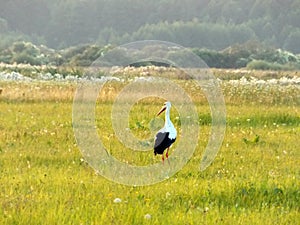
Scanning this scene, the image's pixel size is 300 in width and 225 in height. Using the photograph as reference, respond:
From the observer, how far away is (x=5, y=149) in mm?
10836

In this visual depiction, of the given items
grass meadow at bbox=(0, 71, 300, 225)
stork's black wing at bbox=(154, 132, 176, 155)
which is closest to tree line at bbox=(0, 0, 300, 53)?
grass meadow at bbox=(0, 71, 300, 225)

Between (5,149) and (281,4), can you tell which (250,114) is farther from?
(281,4)

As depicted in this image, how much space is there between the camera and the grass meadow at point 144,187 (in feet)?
23.0

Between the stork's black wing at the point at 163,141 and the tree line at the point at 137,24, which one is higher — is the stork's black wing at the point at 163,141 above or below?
below

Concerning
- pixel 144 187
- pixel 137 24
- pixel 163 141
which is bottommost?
pixel 144 187

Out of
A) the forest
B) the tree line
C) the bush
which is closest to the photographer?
the bush

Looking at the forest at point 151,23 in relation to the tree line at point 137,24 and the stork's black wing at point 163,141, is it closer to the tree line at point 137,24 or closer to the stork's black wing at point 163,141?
the tree line at point 137,24

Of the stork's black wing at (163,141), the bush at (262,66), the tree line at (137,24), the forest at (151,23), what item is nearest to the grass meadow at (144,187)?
the stork's black wing at (163,141)

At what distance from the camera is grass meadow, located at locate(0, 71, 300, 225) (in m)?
7.01

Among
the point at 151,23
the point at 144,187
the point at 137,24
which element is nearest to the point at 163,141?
the point at 144,187

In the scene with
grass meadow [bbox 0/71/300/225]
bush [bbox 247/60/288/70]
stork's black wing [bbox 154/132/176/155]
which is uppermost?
bush [bbox 247/60/288/70]

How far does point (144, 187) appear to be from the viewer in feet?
27.4

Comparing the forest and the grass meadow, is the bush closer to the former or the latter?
the forest

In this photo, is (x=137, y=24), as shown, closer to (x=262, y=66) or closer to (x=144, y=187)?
(x=262, y=66)
